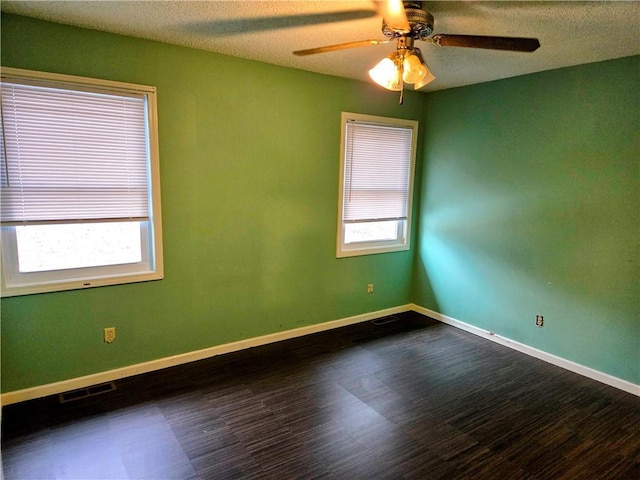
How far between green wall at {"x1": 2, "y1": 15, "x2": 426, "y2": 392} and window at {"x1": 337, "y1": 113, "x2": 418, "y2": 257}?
133 mm

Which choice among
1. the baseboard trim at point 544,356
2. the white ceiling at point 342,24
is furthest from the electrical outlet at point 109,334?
the baseboard trim at point 544,356

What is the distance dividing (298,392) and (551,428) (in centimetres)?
172

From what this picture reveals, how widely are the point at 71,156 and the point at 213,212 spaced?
106cm

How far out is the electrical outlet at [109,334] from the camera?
294cm

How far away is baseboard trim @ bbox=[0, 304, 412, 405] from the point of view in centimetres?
271

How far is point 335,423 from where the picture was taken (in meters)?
2.56

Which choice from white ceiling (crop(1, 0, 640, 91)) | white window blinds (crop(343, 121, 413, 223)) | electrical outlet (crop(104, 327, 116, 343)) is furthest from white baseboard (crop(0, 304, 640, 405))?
white ceiling (crop(1, 0, 640, 91))

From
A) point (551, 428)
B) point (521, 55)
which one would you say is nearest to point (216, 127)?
point (521, 55)

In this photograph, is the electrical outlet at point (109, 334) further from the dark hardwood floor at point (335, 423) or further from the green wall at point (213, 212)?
the dark hardwood floor at point (335, 423)

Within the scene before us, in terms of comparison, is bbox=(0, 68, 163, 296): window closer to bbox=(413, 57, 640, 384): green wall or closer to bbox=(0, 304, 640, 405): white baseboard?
bbox=(0, 304, 640, 405): white baseboard

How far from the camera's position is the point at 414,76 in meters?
2.11

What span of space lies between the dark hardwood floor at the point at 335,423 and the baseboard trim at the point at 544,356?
0.25 ft

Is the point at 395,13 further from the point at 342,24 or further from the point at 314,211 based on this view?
the point at 314,211

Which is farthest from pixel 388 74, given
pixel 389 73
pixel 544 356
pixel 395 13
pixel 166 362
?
pixel 544 356
